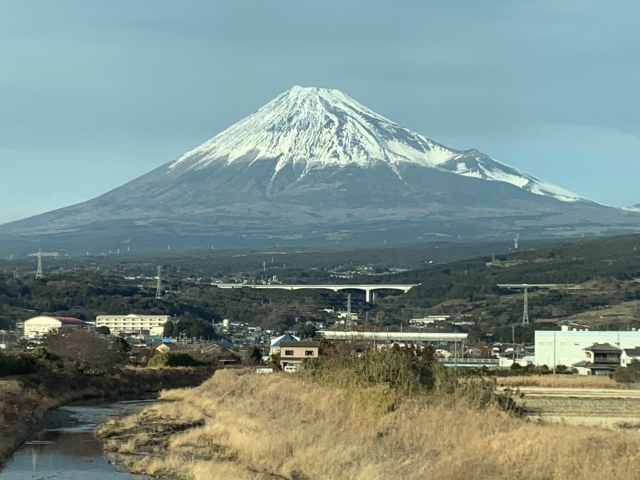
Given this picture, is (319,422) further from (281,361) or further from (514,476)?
(281,361)

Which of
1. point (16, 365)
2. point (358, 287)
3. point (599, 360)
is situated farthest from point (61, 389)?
point (358, 287)

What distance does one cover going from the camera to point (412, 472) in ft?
59.0

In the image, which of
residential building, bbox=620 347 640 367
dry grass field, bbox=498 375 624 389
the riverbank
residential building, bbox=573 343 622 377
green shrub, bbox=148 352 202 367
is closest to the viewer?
the riverbank

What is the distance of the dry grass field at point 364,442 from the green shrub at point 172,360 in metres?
27.4

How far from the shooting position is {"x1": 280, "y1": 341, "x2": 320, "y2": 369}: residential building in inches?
2531

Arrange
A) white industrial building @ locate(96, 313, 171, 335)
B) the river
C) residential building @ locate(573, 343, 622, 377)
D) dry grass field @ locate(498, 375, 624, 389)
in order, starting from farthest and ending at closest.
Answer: white industrial building @ locate(96, 313, 171, 335)
residential building @ locate(573, 343, 622, 377)
dry grass field @ locate(498, 375, 624, 389)
the river

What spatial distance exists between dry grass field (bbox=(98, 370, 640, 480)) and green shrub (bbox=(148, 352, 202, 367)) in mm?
27381

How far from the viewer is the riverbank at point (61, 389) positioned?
30141mm

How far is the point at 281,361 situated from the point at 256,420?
3444 centimetres

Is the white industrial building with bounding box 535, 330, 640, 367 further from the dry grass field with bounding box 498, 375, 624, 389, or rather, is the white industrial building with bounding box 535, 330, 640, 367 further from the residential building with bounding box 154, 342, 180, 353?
the residential building with bounding box 154, 342, 180, 353

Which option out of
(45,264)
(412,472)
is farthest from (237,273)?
(412,472)

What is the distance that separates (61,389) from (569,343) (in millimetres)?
36565

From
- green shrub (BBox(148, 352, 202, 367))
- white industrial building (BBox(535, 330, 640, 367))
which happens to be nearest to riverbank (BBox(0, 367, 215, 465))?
green shrub (BBox(148, 352, 202, 367))

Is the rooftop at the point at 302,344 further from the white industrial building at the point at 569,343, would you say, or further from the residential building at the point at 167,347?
the white industrial building at the point at 569,343
